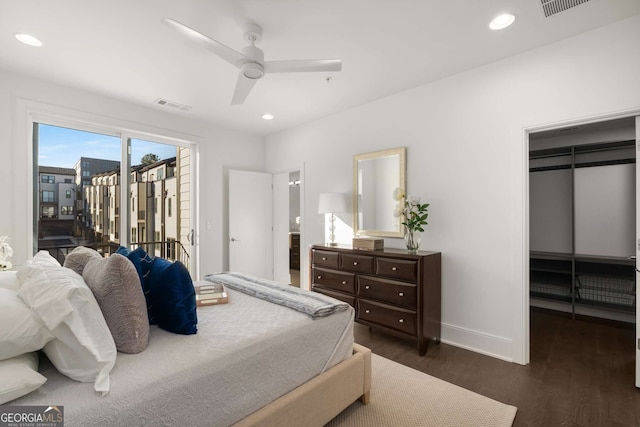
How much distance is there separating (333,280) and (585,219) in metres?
3.29

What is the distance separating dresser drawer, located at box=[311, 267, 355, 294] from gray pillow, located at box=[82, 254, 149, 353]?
89.1 inches

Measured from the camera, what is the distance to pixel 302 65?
2.21m

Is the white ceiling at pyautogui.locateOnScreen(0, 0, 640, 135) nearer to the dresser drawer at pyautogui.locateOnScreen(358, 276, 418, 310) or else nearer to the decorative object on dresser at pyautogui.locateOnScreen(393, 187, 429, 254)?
the decorative object on dresser at pyautogui.locateOnScreen(393, 187, 429, 254)

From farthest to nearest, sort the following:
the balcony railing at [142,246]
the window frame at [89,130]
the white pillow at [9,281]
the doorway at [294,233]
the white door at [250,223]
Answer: the doorway at [294,233] → the white door at [250,223] → the balcony railing at [142,246] → the window frame at [89,130] → the white pillow at [9,281]

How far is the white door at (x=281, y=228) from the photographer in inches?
204

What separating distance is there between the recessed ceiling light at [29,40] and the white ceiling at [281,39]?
0.05 meters

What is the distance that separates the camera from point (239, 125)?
474 cm

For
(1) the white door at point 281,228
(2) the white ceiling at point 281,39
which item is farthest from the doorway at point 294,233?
(2) the white ceiling at point 281,39

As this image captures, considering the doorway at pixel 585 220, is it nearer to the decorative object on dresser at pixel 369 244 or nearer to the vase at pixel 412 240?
the vase at pixel 412 240

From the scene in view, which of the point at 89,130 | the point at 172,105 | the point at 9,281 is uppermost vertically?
the point at 172,105

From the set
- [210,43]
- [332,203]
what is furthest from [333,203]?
[210,43]

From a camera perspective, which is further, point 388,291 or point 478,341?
point 388,291

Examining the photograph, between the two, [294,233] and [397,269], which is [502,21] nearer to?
[397,269]

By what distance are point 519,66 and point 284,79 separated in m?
2.20
